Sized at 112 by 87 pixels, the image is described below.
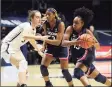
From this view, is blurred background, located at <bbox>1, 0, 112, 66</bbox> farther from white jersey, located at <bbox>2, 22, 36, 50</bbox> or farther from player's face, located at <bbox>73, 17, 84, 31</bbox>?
player's face, located at <bbox>73, 17, 84, 31</bbox>

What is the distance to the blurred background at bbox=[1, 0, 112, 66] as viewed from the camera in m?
14.5

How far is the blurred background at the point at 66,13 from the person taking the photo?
47.4 feet

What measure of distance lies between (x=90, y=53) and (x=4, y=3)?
36.5ft

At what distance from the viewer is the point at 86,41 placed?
6051mm

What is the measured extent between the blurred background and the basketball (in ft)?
25.0

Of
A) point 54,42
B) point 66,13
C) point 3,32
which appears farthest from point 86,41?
point 66,13

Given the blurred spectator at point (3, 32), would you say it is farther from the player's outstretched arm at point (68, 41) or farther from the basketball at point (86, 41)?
the basketball at point (86, 41)

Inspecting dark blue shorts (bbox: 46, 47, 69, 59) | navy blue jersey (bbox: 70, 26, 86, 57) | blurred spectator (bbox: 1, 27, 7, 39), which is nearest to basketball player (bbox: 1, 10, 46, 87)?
navy blue jersey (bbox: 70, 26, 86, 57)

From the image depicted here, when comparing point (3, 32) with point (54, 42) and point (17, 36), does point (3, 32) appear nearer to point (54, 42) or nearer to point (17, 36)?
point (54, 42)

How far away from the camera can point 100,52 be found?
46.8 ft

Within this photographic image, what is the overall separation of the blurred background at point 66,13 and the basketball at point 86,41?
300 inches

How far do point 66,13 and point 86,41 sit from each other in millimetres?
10964

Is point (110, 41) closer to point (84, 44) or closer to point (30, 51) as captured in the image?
point (30, 51)

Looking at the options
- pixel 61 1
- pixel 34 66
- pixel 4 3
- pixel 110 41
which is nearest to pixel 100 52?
pixel 110 41
